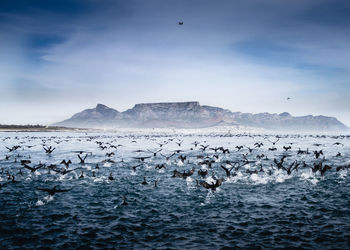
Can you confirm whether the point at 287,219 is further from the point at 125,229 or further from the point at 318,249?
the point at 125,229

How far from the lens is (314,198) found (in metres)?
16.0

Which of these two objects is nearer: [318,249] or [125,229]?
[318,249]

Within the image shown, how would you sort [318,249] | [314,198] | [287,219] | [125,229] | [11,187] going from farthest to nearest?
[11,187], [314,198], [287,219], [125,229], [318,249]

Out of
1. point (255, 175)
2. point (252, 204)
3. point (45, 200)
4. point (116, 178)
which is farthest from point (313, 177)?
point (45, 200)

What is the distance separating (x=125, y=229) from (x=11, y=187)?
12.3 meters

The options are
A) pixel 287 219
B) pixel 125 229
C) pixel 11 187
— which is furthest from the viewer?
pixel 11 187

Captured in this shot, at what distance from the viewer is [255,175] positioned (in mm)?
22734

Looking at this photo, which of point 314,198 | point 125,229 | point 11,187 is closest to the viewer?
point 125,229

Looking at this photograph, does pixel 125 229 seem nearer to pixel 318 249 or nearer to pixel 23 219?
pixel 23 219

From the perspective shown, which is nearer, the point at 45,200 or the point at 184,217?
the point at 184,217

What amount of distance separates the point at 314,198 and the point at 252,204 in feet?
14.6

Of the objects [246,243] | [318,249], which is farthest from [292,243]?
[246,243]

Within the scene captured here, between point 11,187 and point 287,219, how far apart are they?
745 inches

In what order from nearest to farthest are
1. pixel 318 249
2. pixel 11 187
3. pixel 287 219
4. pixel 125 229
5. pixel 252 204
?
1. pixel 318 249
2. pixel 125 229
3. pixel 287 219
4. pixel 252 204
5. pixel 11 187
